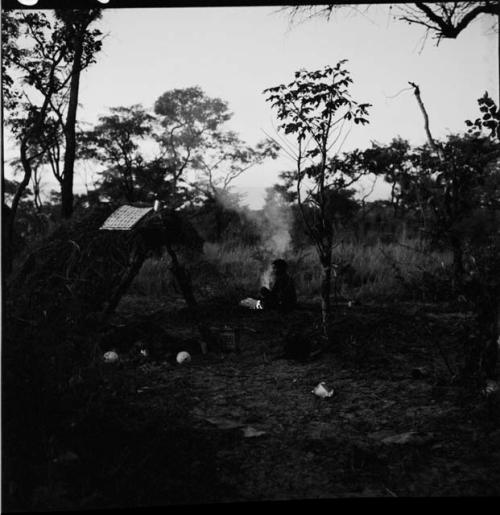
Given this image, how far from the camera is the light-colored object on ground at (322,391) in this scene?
4207 mm

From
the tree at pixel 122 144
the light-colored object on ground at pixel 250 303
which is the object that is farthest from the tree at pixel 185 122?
the light-colored object on ground at pixel 250 303

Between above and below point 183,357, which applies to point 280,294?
above

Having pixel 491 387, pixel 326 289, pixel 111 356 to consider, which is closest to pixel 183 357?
pixel 111 356

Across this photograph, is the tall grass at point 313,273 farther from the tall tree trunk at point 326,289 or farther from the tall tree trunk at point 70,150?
the tall tree trunk at point 70,150

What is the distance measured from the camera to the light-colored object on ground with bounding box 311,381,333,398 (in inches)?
166

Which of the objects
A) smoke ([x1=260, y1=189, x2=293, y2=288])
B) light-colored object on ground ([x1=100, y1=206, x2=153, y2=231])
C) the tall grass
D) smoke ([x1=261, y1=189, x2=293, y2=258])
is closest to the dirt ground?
light-colored object on ground ([x1=100, y1=206, x2=153, y2=231])

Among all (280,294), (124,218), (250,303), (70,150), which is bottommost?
(250,303)

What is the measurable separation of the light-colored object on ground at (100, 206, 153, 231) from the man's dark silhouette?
2.25 metres

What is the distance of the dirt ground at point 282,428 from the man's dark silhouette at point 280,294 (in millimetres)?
1228

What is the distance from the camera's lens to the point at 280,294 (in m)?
6.99

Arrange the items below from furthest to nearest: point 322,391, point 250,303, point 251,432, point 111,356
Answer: point 250,303 → point 111,356 → point 322,391 → point 251,432

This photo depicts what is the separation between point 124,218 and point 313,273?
534 cm

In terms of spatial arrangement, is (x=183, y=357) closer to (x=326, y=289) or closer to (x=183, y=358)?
(x=183, y=358)

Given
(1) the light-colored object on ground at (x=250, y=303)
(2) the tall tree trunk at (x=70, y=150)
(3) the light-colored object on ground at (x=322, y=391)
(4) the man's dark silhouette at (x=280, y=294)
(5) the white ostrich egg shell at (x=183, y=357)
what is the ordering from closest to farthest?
(3) the light-colored object on ground at (x=322, y=391)
(5) the white ostrich egg shell at (x=183, y=357)
(4) the man's dark silhouette at (x=280, y=294)
(1) the light-colored object on ground at (x=250, y=303)
(2) the tall tree trunk at (x=70, y=150)
